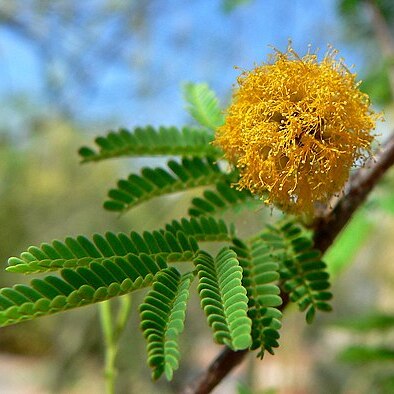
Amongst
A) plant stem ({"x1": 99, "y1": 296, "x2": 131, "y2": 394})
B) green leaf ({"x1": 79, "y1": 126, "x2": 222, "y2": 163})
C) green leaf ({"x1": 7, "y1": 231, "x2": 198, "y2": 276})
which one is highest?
green leaf ({"x1": 79, "y1": 126, "x2": 222, "y2": 163})

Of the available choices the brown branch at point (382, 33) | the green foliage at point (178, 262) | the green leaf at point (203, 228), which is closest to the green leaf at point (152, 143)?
the green foliage at point (178, 262)

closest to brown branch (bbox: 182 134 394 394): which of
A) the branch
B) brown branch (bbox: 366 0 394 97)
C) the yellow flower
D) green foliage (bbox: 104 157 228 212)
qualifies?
the branch

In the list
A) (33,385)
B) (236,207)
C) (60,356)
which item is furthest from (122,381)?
(236,207)

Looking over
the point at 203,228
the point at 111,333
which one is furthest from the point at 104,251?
the point at 111,333

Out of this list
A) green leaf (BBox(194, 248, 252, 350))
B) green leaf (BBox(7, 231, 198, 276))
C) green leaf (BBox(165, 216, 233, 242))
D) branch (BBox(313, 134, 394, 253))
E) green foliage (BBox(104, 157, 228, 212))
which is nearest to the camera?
green leaf (BBox(194, 248, 252, 350))

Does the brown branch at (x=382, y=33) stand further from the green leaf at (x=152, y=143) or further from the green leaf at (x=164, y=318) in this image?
the green leaf at (x=164, y=318)

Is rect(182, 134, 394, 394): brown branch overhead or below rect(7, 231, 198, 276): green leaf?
below

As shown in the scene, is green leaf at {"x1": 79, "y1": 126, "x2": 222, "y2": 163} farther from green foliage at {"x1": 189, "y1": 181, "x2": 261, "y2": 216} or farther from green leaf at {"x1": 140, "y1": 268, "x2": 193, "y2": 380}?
green leaf at {"x1": 140, "y1": 268, "x2": 193, "y2": 380}
